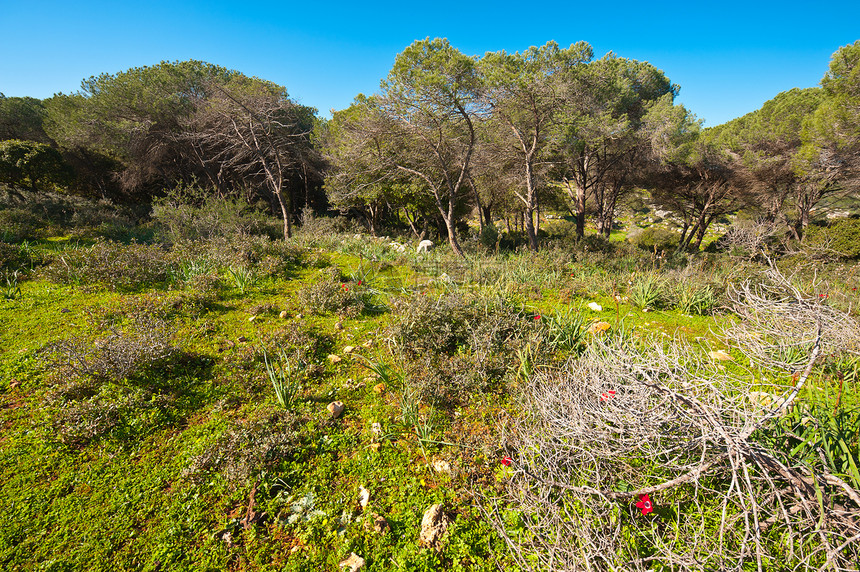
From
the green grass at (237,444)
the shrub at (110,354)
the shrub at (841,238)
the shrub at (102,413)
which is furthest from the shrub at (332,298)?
the shrub at (841,238)

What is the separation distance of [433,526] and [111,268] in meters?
7.13

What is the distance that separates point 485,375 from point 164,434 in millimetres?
3250

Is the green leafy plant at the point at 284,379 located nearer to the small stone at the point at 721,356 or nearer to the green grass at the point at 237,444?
the green grass at the point at 237,444

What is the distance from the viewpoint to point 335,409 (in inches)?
133

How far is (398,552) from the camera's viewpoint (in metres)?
2.24

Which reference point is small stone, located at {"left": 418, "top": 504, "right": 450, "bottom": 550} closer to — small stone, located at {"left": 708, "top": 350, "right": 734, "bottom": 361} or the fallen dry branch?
the fallen dry branch

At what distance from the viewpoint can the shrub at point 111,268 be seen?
5812 millimetres

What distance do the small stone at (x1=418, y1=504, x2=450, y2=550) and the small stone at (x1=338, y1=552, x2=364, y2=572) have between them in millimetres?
419

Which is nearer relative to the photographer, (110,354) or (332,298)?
(110,354)

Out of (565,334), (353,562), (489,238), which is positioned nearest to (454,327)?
(565,334)

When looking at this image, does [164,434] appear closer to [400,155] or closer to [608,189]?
[400,155]

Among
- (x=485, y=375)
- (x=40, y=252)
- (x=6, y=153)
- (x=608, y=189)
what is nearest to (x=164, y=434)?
(x=485, y=375)

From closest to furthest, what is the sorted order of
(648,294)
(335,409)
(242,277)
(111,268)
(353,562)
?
(353,562)
(335,409)
(111,268)
(242,277)
(648,294)

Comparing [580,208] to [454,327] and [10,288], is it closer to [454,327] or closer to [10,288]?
[454,327]
